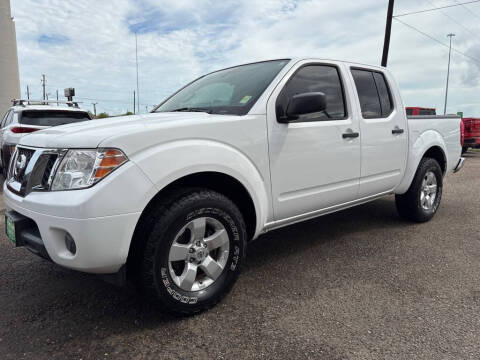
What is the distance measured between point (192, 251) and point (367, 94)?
246cm

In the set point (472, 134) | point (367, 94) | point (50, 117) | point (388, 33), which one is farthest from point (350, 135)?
point (388, 33)

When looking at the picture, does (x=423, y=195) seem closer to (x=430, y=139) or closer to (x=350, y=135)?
(x=430, y=139)

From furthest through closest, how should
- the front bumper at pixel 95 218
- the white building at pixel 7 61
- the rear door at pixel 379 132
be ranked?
the white building at pixel 7 61
the rear door at pixel 379 132
the front bumper at pixel 95 218

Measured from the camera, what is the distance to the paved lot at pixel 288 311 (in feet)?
6.83

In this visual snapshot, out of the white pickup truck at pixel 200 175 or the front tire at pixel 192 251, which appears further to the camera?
the front tire at pixel 192 251

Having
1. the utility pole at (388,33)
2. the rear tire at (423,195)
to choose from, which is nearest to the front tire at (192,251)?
the rear tire at (423,195)

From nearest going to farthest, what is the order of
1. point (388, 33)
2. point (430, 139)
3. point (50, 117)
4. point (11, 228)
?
point (11, 228), point (430, 139), point (50, 117), point (388, 33)

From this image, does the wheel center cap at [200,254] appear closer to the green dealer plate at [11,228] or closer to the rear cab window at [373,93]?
the green dealer plate at [11,228]

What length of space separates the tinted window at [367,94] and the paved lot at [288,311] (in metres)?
1.34

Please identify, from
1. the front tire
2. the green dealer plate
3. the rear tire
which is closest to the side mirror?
the front tire

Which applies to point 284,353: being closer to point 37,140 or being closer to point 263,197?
point 263,197

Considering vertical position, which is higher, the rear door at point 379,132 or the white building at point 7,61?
the white building at point 7,61

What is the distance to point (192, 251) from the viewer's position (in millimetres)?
2365

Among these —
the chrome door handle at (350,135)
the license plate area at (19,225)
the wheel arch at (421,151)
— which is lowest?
the license plate area at (19,225)
